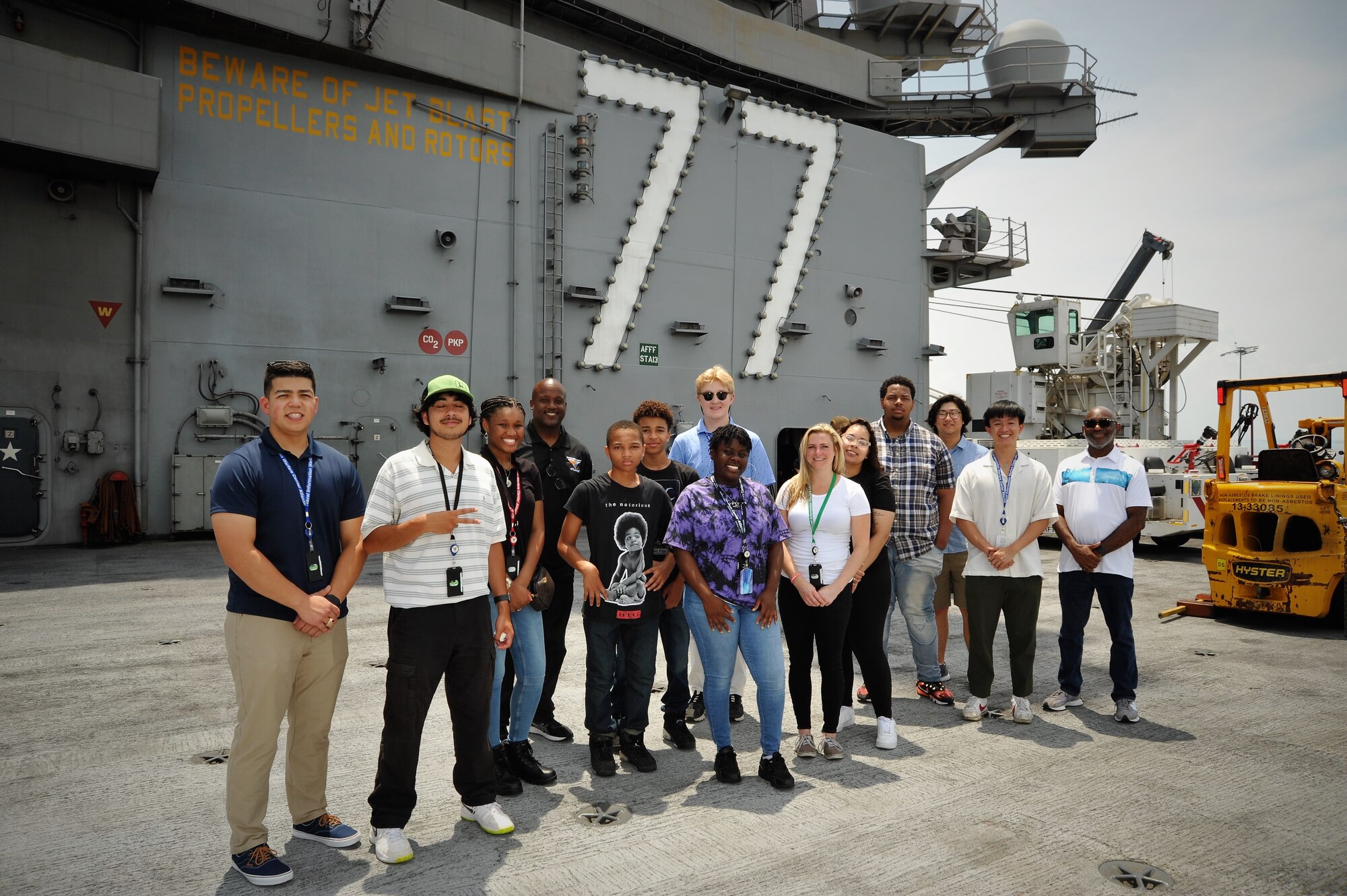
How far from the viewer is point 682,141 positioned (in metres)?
15.4

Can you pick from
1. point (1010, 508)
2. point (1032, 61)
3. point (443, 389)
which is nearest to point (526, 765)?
point (443, 389)

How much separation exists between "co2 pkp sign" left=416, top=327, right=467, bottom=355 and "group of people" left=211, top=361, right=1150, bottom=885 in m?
9.15

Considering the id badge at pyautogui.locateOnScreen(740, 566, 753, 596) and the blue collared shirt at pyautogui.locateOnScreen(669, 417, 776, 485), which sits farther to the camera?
the blue collared shirt at pyautogui.locateOnScreen(669, 417, 776, 485)

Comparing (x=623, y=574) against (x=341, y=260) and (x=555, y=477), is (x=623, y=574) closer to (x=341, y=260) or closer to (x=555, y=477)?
(x=555, y=477)

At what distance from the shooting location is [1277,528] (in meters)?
7.72

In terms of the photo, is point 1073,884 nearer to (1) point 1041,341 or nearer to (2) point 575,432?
(2) point 575,432

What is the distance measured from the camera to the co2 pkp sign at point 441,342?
527 inches

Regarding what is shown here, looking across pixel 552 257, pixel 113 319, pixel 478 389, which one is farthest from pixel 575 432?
pixel 113 319

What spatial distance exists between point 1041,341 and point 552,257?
11684 mm

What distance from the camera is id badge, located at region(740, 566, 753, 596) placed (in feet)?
13.3

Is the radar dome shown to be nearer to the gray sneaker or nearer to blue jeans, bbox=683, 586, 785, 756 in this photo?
the gray sneaker

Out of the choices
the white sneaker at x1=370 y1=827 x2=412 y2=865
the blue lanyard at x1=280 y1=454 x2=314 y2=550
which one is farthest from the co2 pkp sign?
the white sneaker at x1=370 y1=827 x2=412 y2=865

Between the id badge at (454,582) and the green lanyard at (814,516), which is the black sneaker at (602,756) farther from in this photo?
the green lanyard at (814,516)

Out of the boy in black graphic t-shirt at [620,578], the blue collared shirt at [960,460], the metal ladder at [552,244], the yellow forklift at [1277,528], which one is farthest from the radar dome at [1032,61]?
the boy in black graphic t-shirt at [620,578]
